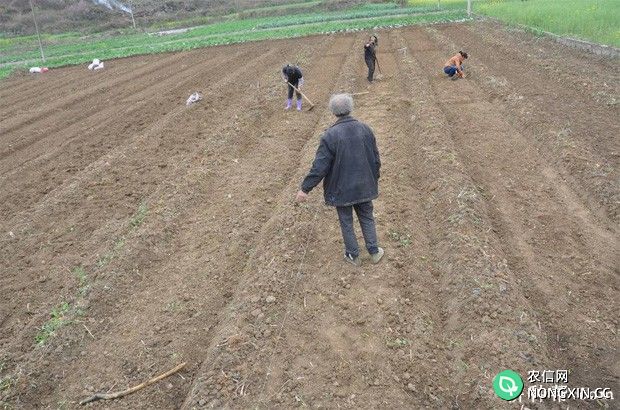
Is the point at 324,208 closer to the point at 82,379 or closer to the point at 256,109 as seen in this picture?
the point at 82,379

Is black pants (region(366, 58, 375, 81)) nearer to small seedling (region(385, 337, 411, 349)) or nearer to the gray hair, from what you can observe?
the gray hair

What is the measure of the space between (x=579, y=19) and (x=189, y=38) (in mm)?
24590

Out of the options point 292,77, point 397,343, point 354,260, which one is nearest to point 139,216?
point 354,260

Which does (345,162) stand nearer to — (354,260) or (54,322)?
(354,260)

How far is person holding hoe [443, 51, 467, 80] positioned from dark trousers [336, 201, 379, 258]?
910 centimetres

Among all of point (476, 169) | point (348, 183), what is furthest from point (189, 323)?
point (476, 169)

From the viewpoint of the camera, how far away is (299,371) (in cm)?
404

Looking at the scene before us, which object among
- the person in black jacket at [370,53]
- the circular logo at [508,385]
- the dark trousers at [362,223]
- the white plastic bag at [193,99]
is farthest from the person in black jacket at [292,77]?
the circular logo at [508,385]

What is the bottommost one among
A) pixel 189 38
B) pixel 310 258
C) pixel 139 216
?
pixel 310 258

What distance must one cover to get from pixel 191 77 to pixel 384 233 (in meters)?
13.4

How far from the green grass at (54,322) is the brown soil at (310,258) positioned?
0.07 metres

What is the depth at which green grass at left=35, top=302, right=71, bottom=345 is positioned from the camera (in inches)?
191

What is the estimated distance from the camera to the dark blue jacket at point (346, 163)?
479 cm

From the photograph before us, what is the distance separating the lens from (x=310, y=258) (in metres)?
5.59
